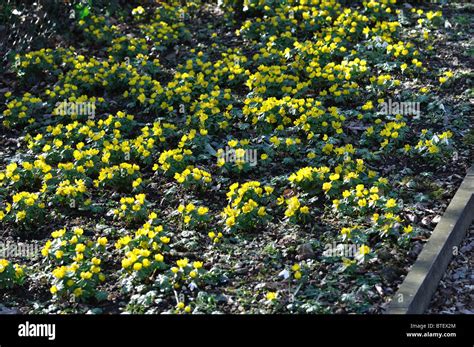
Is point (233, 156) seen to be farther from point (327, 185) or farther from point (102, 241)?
point (102, 241)

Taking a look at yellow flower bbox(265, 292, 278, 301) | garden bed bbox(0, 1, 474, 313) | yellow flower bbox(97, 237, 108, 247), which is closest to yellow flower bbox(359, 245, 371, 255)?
garden bed bbox(0, 1, 474, 313)

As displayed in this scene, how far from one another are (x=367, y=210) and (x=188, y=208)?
1.21m

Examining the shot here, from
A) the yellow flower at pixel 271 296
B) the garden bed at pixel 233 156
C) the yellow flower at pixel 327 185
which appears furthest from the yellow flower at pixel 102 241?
the yellow flower at pixel 327 185

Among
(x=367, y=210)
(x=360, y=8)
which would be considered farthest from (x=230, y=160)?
(x=360, y=8)

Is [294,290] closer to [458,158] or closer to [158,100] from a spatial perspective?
[458,158]

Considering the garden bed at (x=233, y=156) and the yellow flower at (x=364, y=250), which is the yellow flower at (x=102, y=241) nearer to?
the garden bed at (x=233, y=156)

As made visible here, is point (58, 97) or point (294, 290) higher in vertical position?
point (58, 97)

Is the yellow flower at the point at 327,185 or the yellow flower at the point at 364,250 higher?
the yellow flower at the point at 327,185

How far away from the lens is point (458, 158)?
6004 millimetres

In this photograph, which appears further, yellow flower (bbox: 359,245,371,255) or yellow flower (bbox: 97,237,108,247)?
yellow flower (bbox: 97,237,108,247)

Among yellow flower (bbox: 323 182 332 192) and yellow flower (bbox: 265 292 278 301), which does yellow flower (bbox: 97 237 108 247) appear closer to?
yellow flower (bbox: 265 292 278 301)

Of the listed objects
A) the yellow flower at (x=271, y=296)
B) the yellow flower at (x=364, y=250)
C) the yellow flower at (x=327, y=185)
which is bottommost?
the yellow flower at (x=271, y=296)

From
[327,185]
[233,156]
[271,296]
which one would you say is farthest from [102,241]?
[327,185]

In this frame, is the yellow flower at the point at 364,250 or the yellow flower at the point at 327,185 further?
the yellow flower at the point at 327,185
